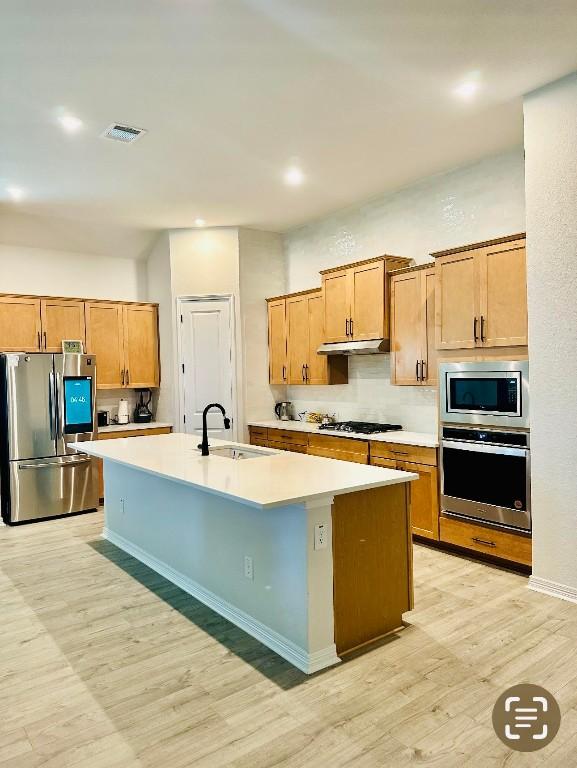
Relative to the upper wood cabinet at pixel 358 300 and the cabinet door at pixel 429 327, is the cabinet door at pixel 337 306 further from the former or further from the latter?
the cabinet door at pixel 429 327

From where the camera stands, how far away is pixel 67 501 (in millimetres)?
5488

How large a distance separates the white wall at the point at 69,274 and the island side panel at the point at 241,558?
2.92 metres

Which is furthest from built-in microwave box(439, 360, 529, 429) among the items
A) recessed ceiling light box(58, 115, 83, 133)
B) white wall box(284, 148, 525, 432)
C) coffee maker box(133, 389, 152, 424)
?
coffee maker box(133, 389, 152, 424)

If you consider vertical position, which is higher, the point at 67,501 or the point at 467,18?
the point at 467,18

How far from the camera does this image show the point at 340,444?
4.93 metres

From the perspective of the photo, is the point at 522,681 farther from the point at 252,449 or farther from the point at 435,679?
the point at 252,449

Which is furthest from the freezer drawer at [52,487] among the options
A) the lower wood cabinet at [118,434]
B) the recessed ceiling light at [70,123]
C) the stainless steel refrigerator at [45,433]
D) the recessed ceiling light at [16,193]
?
the recessed ceiling light at [70,123]

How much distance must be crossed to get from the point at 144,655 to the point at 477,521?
7.79ft

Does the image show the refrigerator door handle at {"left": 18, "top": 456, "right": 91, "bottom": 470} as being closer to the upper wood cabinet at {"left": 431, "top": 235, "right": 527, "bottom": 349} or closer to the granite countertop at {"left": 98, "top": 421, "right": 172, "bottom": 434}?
the granite countertop at {"left": 98, "top": 421, "right": 172, "bottom": 434}

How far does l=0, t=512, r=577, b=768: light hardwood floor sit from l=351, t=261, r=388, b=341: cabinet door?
2228 mm

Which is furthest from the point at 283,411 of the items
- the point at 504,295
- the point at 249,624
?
the point at 249,624

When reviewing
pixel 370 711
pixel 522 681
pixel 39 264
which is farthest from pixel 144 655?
pixel 39 264

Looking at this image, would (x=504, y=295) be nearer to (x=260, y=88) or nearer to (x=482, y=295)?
(x=482, y=295)

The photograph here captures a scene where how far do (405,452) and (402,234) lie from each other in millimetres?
2126
